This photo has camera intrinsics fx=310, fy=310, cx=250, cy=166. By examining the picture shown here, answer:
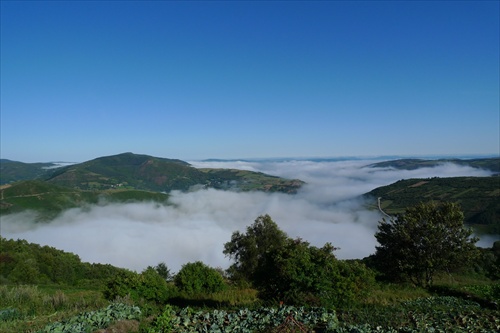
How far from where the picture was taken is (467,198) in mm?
160875

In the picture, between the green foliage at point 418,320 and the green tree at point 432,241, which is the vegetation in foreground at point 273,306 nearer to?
the green foliage at point 418,320

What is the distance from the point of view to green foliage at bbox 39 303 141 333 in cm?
1034

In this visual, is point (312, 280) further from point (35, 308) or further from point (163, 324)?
point (35, 308)

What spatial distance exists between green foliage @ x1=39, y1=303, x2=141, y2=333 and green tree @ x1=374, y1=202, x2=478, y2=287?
2490cm

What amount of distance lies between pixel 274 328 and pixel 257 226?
32288 millimetres

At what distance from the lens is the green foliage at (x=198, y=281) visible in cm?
2412

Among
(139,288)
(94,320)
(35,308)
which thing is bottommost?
(139,288)

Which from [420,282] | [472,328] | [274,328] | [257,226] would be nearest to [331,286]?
[274,328]

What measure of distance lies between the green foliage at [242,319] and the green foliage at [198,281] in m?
12.0

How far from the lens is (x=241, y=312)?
1230 cm

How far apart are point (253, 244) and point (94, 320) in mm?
31093

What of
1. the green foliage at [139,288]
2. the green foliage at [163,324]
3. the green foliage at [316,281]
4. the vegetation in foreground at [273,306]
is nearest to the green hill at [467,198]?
the vegetation in foreground at [273,306]

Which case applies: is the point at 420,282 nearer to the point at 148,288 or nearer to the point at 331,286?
the point at 331,286

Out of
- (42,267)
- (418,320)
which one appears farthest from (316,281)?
(42,267)
